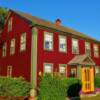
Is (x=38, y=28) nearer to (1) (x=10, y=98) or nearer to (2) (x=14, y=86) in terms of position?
(2) (x=14, y=86)

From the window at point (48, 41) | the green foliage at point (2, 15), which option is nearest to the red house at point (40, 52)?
the window at point (48, 41)

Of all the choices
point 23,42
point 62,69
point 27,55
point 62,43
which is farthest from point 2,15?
point 62,69

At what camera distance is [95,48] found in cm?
3184

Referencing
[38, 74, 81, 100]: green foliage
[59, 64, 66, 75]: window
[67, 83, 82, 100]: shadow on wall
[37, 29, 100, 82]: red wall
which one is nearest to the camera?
[38, 74, 81, 100]: green foliage

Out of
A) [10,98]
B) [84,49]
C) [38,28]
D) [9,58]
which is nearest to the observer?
[10,98]

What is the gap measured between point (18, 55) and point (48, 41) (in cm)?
416

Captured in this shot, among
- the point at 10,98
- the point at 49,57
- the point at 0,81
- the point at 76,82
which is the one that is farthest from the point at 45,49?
the point at 10,98

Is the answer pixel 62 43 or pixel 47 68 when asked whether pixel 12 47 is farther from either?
pixel 62 43

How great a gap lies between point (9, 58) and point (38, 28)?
22.5 ft

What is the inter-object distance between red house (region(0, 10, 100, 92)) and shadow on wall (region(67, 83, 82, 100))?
1708mm

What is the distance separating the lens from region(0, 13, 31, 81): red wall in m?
23.2

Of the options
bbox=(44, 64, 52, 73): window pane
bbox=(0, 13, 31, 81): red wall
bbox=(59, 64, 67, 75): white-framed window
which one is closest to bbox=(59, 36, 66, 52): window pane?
bbox=(59, 64, 67, 75): white-framed window

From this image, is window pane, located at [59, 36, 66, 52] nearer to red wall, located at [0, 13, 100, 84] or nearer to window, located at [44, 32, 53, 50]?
red wall, located at [0, 13, 100, 84]

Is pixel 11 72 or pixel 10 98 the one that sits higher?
pixel 11 72
